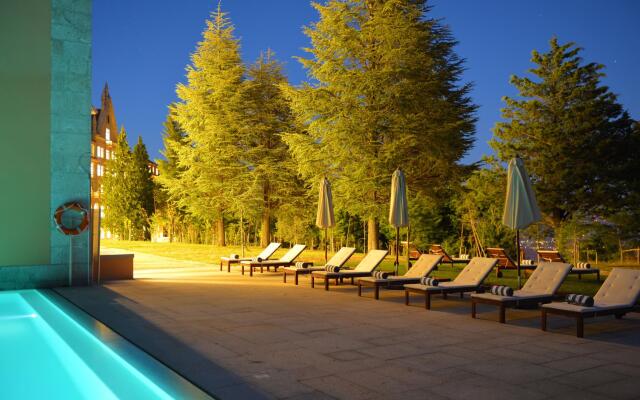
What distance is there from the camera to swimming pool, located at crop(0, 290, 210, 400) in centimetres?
418

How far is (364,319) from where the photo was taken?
289 inches

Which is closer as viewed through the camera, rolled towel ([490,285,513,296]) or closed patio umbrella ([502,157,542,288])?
rolled towel ([490,285,513,296])

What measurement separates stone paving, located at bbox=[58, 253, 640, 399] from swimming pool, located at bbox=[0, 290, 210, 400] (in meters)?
0.24

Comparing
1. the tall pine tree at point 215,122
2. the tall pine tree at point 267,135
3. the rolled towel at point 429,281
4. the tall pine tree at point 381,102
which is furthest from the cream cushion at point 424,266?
the tall pine tree at point 215,122

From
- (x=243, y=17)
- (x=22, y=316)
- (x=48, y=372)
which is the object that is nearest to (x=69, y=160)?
(x=22, y=316)

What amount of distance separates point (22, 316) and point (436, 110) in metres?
14.6

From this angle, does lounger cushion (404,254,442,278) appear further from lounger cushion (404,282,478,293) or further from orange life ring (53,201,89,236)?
orange life ring (53,201,89,236)

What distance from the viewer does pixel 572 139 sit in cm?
2242

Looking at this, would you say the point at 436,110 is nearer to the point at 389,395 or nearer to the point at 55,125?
Answer: the point at 55,125

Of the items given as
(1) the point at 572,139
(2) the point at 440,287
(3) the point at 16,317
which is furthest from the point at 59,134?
(1) the point at 572,139

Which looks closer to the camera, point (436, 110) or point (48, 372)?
point (48, 372)

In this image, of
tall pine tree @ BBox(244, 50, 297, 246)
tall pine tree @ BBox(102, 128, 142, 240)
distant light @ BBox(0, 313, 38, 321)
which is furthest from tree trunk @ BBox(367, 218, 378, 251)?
tall pine tree @ BBox(102, 128, 142, 240)

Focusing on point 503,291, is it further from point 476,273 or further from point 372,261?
point 372,261

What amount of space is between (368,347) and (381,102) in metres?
14.3
